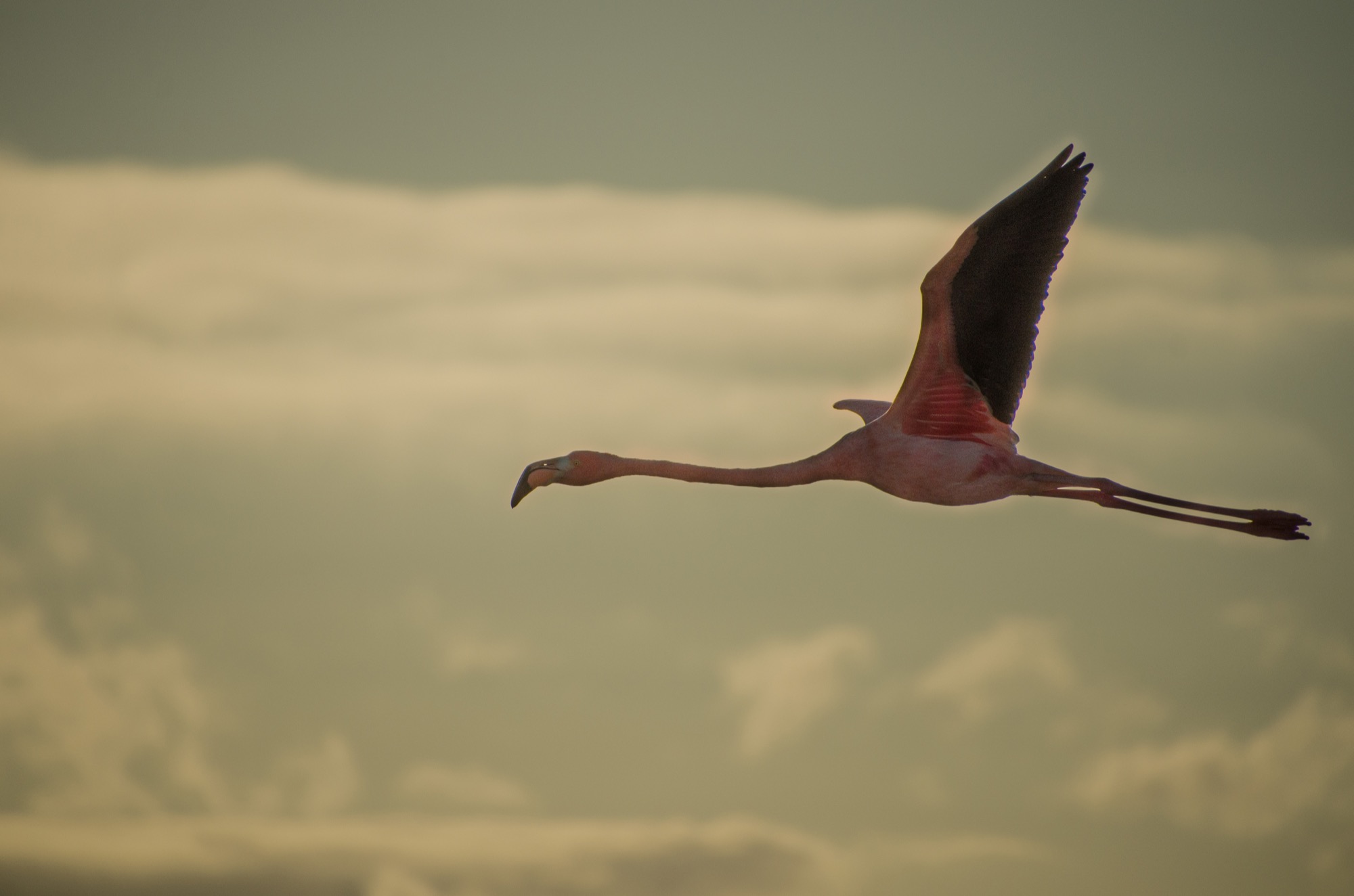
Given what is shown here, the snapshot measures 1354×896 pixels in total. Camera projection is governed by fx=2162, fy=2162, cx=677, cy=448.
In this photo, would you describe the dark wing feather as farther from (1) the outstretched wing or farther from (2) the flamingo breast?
(2) the flamingo breast

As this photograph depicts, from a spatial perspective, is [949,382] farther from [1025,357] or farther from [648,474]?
[648,474]

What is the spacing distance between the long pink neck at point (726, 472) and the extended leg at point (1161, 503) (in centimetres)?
217

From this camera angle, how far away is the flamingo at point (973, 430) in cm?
2155

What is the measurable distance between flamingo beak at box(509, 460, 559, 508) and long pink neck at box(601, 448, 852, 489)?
1.93ft

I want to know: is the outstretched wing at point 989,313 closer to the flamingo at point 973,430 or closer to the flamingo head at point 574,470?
the flamingo at point 973,430

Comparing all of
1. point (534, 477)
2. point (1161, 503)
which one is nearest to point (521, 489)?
point (534, 477)

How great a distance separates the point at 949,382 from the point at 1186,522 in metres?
2.97

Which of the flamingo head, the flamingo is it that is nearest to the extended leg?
the flamingo

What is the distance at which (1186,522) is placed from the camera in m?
22.7

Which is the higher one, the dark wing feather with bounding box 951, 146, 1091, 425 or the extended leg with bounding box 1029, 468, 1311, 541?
the dark wing feather with bounding box 951, 146, 1091, 425

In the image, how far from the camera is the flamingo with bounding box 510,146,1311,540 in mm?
21547

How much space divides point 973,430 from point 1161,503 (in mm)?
2177

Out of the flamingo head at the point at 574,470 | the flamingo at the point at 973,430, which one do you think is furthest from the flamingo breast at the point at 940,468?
the flamingo head at the point at 574,470

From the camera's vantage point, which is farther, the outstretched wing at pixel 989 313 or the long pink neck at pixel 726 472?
the long pink neck at pixel 726 472
